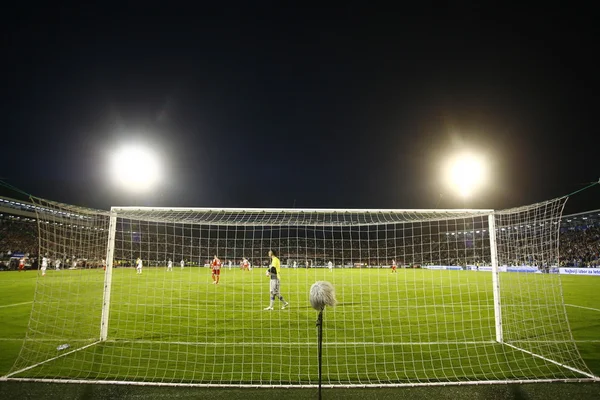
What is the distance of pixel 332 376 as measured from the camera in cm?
481

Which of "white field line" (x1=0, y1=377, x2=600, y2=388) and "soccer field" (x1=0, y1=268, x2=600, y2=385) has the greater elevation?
"white field line" (x1=0, y1=377, x2=600, y2=388)

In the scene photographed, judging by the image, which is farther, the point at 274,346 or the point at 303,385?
the point at 274,346

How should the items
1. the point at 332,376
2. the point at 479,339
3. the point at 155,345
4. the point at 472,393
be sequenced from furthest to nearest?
the point at 479,339
the point at 155,345
the point at 332,376
the point at 472,393

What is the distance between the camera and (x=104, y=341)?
21.6 feet

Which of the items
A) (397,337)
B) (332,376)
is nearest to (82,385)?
(332,376)

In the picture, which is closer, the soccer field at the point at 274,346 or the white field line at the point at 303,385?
the white field line at the point at 303,385

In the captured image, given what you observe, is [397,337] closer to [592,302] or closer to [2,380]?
[2,380]

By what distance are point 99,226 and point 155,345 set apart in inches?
104

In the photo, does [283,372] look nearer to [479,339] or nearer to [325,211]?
[325,211]

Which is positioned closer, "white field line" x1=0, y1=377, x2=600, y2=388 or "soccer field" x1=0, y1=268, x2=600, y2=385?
"white field line" x1=0, y1=377, x2=600, y2=388

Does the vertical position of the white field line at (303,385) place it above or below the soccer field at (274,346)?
above

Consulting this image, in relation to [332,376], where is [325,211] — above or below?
above

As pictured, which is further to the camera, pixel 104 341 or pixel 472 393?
pixel 104 341

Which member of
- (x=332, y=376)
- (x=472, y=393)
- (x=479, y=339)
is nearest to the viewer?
(x=472, y=393)
